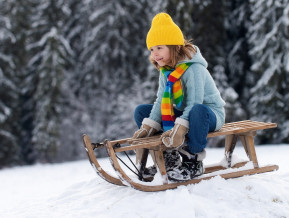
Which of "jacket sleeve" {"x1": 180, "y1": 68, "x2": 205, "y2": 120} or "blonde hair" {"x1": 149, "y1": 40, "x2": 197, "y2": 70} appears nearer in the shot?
"jacket sleeve" {"x1": 180, "y1": 68, "x2": 205, "y2": 120}

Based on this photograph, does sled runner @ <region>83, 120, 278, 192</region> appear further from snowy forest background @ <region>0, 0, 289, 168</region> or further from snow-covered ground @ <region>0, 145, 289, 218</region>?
snowy forest background @ <region>0, 0, 289, 168</region>

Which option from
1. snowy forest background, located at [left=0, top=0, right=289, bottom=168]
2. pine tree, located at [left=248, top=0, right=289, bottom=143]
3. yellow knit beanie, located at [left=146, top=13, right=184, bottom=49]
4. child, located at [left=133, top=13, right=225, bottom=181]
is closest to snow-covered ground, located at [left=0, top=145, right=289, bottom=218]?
child, located at [left=133, top=13, right=225, bottom=181]

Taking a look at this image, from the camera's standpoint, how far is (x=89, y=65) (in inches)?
640

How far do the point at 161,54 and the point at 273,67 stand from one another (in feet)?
25.3

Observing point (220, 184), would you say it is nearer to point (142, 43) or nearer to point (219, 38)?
point (219, 38)

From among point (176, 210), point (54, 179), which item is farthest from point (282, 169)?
point (54, 179)

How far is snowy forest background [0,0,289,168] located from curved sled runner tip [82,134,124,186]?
27.7ft

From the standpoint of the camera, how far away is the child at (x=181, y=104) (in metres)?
3.61

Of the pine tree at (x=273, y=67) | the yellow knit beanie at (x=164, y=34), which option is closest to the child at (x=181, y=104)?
the yellow knit beanie at (x=164, y=34)

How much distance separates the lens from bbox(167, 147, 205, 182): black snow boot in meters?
3.69

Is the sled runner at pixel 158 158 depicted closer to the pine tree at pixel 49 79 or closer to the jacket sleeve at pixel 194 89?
the jacket sleeve at pixel 194 89

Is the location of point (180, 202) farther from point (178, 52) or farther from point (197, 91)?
point (178, 52)

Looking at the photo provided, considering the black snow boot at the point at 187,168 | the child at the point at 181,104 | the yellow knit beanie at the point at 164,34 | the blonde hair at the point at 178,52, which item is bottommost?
the black snow boot at the point at 187,168

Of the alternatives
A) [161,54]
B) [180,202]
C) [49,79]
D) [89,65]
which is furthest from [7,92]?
[180,202]
